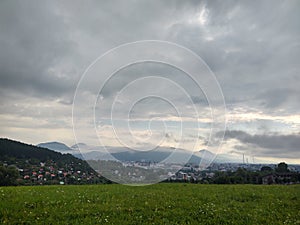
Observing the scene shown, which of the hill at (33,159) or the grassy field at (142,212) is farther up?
the hill at (33,159)

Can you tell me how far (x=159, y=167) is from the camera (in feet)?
63.3

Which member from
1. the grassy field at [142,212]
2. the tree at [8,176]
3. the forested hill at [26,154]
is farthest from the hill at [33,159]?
the grassy field at [142,212]

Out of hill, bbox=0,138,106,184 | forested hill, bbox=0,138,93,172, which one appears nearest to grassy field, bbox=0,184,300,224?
hill, bbox=0,138,106,184

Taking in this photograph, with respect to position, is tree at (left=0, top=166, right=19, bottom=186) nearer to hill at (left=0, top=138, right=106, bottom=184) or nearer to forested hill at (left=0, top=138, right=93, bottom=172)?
hill at (left=0, top=138, right=106, bottom=184)

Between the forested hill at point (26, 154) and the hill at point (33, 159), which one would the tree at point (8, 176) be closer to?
the hill at point (33, 159)

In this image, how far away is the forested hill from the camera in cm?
8156

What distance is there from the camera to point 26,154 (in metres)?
89.1

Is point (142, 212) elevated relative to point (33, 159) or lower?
lower

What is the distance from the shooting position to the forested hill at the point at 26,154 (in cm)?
8156

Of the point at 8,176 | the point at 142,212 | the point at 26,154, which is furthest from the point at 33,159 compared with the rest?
the point at 142,212

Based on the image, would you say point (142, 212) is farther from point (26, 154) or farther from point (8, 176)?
point (26, 154)

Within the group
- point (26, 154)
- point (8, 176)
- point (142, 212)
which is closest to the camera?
point (142, 212)

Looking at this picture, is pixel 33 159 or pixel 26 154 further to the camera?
pixel 26 154

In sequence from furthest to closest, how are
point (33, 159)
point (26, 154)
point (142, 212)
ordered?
point (26, 154)
point (33, 159)
point (142, 212)
